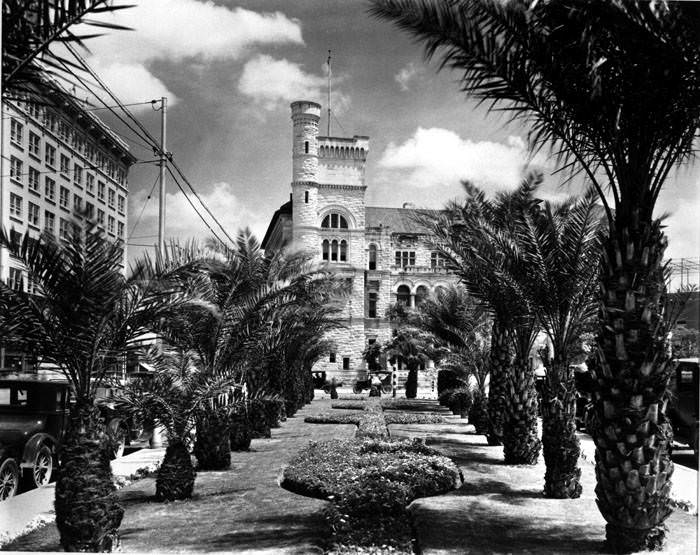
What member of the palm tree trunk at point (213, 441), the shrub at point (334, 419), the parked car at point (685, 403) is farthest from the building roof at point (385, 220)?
the palm tree trunk at point (213, 441)

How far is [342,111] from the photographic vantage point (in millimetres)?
10172

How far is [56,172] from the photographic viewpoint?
9.66 m

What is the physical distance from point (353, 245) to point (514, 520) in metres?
36.6

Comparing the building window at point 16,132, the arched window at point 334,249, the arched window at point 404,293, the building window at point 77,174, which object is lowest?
the building window at point 77,174

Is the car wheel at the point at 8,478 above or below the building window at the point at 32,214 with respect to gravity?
below

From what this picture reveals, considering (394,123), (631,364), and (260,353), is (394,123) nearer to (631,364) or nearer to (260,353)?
(631,364)

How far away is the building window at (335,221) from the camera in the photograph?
38550 mm

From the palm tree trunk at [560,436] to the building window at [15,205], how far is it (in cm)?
732

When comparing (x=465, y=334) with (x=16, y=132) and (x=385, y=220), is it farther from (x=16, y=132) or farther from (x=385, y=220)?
(x=385, y=220)

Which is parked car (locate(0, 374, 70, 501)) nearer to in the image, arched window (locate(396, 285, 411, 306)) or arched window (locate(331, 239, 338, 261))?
arched window (locate(331, 239, 338, 261))

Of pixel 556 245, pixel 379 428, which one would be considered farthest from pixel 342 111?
pixel 379 428

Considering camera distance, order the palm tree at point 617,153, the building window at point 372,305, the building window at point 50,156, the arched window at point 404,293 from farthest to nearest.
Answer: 1. the arched window at point 404,293
2. the building window at point 372,305
3. the building window at point 50,156
4. the palm tree at point 617,153

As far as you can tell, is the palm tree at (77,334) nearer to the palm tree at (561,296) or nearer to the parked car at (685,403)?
the palm tree at (561,296)

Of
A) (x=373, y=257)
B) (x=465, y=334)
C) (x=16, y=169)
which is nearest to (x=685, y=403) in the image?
(x=465, y=334)
